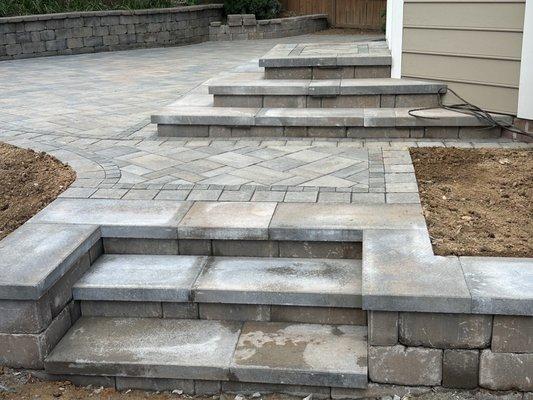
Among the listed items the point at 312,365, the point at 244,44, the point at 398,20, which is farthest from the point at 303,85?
the point at 244,44

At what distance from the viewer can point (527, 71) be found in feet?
15.5

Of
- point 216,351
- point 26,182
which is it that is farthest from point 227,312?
point 26,182

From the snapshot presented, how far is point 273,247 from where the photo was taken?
10.5 ft

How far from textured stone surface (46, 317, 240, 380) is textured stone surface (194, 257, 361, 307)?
16 cm

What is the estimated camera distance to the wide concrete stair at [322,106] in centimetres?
502

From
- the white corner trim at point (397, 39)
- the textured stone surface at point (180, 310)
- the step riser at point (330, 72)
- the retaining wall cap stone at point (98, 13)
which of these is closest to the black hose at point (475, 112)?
the white corner trim at point (397, 39)

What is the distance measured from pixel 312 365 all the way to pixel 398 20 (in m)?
3.88

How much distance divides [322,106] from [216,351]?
3267 mm

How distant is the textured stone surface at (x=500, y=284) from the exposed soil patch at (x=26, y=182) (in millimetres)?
2298

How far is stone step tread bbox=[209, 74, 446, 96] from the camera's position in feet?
17.5

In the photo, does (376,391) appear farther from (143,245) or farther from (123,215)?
(123,215)

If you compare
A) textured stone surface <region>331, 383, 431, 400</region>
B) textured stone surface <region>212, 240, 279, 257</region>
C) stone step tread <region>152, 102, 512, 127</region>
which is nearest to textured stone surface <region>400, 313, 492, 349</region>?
textured stone surface <region>331, 383, 431, 400</region>

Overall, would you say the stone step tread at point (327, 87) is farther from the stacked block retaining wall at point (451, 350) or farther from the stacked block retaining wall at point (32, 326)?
A: the stacked block retaining wall at point (451, 350)

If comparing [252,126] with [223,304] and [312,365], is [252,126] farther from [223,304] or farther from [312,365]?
[312,365]
